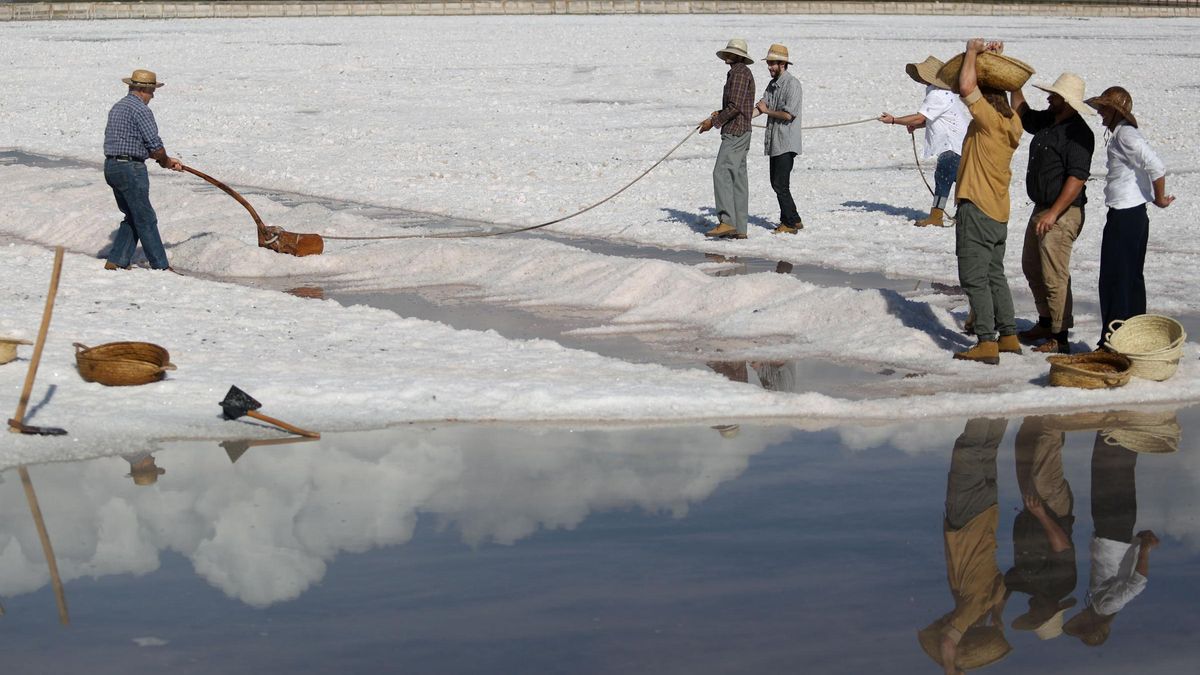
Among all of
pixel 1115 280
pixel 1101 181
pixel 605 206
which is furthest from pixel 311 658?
pixel 1101 181

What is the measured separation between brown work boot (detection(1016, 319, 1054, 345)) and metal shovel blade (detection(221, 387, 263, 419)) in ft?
16.3

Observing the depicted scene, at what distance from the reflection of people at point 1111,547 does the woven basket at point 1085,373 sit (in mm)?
898

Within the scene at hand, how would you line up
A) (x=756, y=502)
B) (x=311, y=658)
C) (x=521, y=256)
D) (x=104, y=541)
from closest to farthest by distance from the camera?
(x=311, y=658), (x=104, y=541), (x=756, y=502), (x=521, y=256)

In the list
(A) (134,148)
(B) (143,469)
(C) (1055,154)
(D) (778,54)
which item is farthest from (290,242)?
(C) (1055,154)

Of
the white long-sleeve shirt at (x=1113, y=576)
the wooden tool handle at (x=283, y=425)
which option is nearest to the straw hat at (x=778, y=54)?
the wooden tool handle at (x=283, y=425)

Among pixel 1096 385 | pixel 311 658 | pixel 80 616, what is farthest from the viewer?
pixel 1096 385

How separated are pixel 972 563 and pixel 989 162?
3802mm

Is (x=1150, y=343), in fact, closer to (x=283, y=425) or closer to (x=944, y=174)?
(x=283, y=425)

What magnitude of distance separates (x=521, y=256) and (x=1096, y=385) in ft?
19.5

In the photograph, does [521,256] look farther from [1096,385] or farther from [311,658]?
[311,658]

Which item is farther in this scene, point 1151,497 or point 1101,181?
point 1101,181

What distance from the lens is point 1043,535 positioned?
6438 mm

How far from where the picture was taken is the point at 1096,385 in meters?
8.71

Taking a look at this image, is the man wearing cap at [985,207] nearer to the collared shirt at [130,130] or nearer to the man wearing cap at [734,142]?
the man wearing cap at [734,142]
